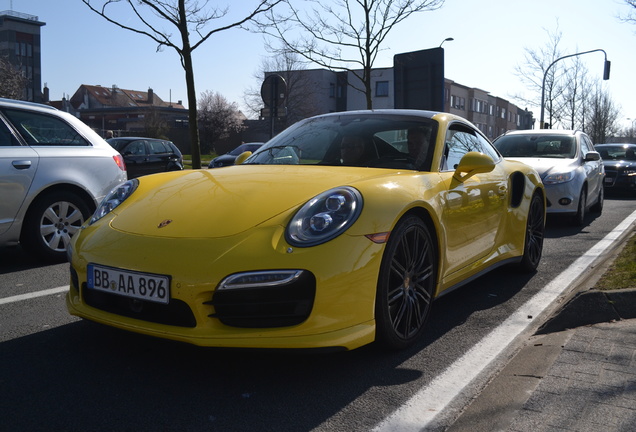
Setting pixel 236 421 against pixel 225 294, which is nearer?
pixel 236 421

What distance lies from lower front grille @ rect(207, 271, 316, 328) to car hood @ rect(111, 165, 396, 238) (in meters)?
0.34

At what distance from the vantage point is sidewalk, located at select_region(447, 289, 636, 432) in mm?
2453

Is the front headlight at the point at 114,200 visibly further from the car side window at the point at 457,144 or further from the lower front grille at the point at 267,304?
the car side window at the point at 457,144

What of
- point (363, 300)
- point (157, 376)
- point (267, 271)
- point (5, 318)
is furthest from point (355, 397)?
point (5, 318)

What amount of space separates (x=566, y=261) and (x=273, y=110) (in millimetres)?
6882

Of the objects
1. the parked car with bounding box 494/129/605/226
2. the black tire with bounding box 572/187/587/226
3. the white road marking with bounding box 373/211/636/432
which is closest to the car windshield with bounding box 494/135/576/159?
the parked car with bounding box 494/129/605/226

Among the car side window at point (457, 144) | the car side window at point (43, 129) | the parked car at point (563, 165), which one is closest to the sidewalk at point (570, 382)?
the car side window at point (457, 144)

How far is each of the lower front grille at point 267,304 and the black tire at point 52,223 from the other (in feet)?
11.6

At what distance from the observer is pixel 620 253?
580 centimetres

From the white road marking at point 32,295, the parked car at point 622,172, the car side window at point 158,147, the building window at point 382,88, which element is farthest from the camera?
the building window at point 382,88

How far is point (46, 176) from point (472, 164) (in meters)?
3.82

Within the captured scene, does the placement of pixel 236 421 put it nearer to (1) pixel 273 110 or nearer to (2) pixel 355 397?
(2) pixel 355 397

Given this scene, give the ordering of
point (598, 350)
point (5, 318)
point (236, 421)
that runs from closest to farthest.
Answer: point (236, 421) → point (598, 350) → point (5, 318)

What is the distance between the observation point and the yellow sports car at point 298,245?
9.07 ft
